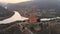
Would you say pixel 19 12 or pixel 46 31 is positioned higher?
pixel 19 12

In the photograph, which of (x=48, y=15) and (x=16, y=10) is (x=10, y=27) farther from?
(x=48, y=15)

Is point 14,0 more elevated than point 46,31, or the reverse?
point 14,0

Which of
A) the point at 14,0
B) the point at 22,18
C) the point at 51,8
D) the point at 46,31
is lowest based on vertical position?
the point at 46,31

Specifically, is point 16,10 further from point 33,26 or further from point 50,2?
point 50,2

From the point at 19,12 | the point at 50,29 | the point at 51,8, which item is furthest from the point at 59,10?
the point at 19,12

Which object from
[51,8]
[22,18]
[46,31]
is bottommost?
[46,31]

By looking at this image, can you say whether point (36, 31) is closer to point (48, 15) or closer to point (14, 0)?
point (48, 15)

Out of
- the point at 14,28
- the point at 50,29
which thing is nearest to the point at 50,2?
the point at 50,29
